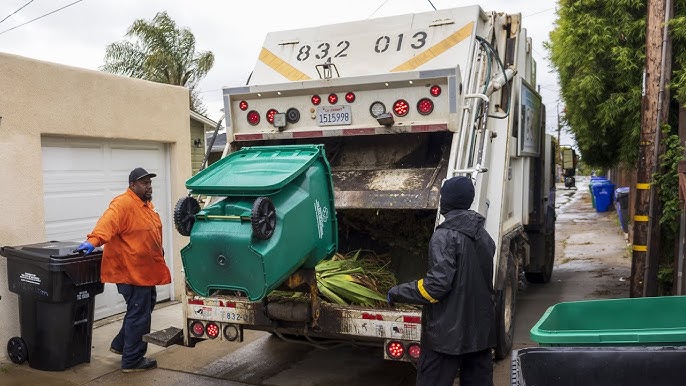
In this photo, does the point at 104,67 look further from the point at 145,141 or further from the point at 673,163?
the point at 673,163

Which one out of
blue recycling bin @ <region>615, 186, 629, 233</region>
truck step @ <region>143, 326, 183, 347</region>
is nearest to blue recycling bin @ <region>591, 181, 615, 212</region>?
blue recycling bin @ <region>615, 186, 629, 233</region>

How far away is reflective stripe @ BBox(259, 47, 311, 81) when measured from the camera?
16.8 ft

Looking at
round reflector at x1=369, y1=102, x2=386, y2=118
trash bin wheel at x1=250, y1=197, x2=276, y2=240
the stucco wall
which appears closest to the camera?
trash bin wheel at x1=250, y1=197, x2=276, y2=240

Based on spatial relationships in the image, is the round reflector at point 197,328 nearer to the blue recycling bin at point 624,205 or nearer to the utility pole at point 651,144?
the utility pole at point 651,144

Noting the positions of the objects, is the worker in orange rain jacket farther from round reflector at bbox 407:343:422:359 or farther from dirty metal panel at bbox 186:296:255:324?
round reflector at bbox 407:343:422:359

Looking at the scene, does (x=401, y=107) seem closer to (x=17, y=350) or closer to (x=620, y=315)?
(x=620, y=315)

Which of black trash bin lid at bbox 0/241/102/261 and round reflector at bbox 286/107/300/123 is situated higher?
round reflector at bbox 286/107/300/123

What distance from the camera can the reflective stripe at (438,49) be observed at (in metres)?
4.77

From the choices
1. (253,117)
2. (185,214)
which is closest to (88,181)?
(253,117)

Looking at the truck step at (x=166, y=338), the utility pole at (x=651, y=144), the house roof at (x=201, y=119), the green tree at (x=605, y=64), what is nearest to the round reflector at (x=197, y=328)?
the truck step at (x=166, y=338)

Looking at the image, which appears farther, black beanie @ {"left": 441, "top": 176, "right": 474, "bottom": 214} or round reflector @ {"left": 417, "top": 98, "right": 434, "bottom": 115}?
round reflector @ {"left": 417, "top": 98, "right": 434, "bottom": 115}

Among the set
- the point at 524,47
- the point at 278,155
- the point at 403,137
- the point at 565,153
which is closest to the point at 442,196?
the point at 278,155

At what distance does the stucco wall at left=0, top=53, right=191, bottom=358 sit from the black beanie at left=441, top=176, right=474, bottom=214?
382 cm

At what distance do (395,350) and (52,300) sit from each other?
2702 mm
